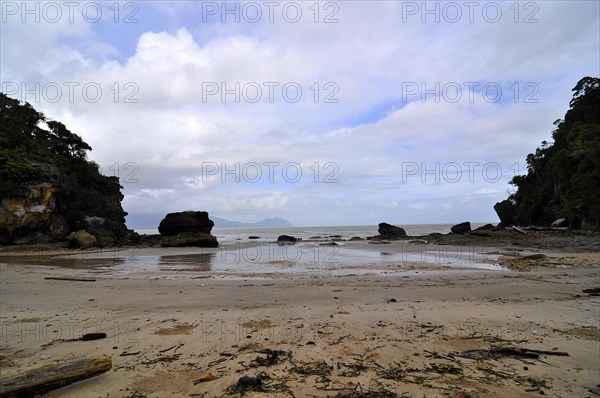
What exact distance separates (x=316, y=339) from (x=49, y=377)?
3.11 m

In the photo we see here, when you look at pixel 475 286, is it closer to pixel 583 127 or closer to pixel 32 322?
pixel 32 322

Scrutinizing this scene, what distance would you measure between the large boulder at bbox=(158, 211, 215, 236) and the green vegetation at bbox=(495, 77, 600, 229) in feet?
143

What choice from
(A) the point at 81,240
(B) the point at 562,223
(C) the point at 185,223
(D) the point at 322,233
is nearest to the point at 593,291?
(A) the point at 81,240

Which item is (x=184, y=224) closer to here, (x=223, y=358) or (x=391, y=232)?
(x=391, y=232)

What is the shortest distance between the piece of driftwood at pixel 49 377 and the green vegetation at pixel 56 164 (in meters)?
33.8

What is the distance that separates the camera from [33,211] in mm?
30312

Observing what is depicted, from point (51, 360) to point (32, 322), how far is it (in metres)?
2.33

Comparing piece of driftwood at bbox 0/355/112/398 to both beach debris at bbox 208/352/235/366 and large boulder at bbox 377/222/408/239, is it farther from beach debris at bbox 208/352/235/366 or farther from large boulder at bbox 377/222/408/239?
large boulder at bbox 377/222/408/239

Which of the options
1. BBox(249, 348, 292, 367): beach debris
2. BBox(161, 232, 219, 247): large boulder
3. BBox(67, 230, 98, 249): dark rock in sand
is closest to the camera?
BBox(249, 348, 292, 367): beach debris

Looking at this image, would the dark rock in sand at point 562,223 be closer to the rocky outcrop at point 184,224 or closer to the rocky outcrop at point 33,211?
the rocky outcrop at point 184,224

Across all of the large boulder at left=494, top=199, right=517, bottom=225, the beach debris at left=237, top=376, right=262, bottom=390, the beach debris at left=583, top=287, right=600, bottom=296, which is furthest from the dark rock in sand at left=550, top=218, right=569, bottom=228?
the beach debris at left=237, top=376, right=262, bottom=390

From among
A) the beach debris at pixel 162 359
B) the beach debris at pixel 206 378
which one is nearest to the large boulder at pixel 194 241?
the beach debris at pixel 162 359

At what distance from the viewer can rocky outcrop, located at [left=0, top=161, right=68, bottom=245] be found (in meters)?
28.8

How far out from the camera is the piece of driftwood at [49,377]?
9.90 feet
